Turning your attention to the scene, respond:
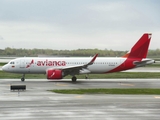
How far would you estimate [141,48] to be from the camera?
155ft

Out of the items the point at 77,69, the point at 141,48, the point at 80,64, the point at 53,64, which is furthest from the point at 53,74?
the point at 141,48

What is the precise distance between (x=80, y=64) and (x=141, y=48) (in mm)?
8739

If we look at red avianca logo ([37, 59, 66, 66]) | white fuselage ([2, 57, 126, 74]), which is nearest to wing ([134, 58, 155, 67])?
white fuselage ([2, 57, 126, 74])

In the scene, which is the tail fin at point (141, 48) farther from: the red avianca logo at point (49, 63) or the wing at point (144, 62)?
the red avianca logo at point (49, 63)

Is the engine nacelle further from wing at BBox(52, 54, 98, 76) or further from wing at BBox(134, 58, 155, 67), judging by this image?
wing at BBox(134, 58, 155, 67)

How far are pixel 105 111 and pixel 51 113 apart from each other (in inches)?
132

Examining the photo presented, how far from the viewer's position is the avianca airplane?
150ft

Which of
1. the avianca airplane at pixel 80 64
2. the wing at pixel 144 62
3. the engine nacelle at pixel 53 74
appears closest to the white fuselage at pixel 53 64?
the avianca airplane at pixel 80 64

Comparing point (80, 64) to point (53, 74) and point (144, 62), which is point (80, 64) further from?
point (144, 62)

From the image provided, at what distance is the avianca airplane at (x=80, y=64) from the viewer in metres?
45.7

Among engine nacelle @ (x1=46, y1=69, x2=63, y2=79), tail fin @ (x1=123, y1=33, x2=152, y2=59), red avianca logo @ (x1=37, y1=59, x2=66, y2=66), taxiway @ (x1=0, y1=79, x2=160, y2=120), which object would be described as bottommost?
taxiway @ (x1=0, y1=79, x2=160, y2=120)

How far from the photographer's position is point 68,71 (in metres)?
45.2

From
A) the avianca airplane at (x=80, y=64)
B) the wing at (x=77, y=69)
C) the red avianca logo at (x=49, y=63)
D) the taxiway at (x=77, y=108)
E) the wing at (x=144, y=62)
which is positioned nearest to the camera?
the taxiway at (x=77, y=108)

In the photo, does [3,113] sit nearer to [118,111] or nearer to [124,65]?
[118,111]
